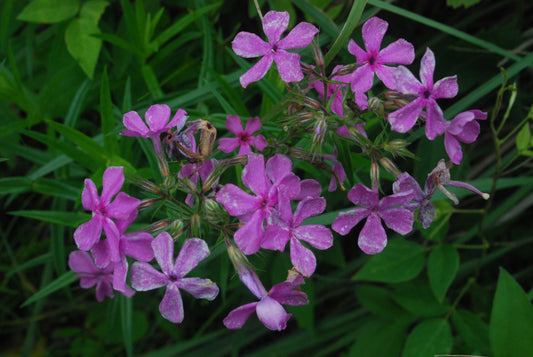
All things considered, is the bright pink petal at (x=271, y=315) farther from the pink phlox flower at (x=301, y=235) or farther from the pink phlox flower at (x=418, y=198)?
the pink phlox flower at (x=418, y=198)

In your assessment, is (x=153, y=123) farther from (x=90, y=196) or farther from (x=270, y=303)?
(x=270, y=303)

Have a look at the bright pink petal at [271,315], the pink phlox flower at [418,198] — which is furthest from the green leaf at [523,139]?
the bright pink petal at [271,315]

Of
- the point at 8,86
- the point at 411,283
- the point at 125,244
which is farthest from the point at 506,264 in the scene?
the point at 8,86

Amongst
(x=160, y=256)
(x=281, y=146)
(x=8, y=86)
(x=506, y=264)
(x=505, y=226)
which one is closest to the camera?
(x=160, y=256)

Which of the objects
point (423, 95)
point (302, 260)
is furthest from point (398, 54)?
point (302, 260)

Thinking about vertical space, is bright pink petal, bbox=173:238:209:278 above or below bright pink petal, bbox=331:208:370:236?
below

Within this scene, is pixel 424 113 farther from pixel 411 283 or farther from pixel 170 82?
pixel 170 82

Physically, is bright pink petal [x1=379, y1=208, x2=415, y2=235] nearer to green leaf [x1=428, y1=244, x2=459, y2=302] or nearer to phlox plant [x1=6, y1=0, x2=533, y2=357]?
phlox plant [x1=6, y1=0, x2=533, y2=357]

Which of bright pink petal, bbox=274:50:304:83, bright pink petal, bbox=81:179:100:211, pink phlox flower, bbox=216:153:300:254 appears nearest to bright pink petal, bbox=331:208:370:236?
pink phlox flower, bbox=216:153:300:254
